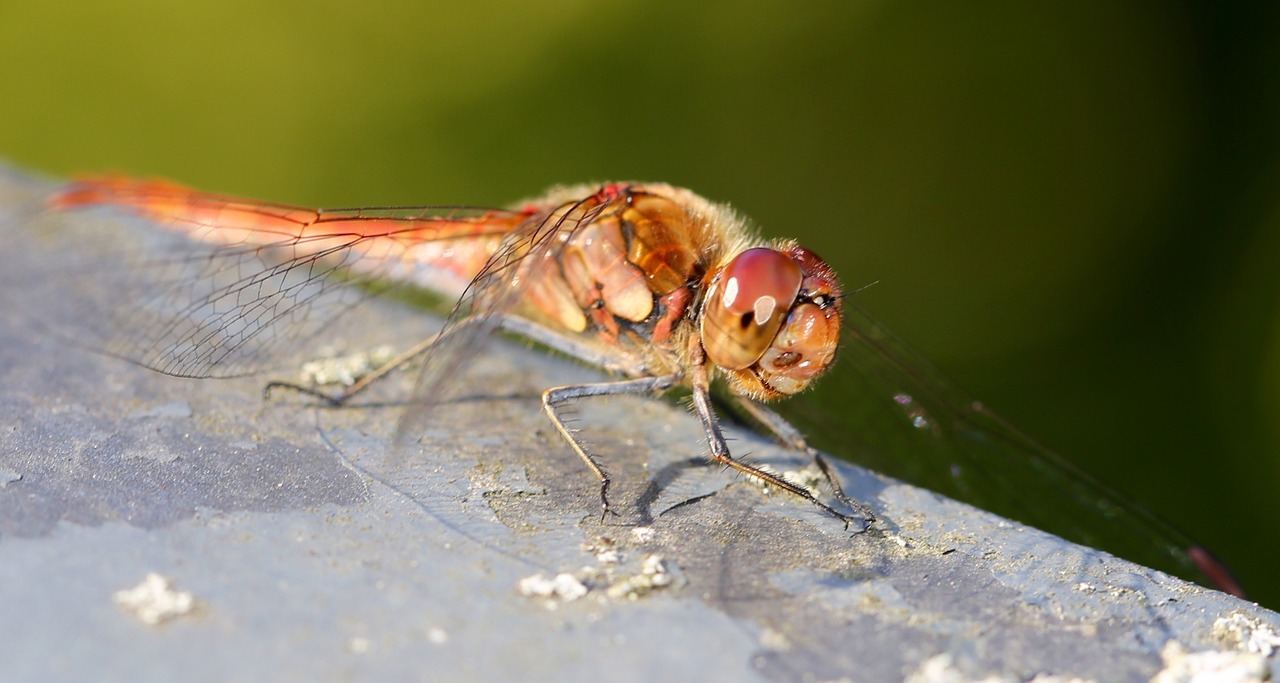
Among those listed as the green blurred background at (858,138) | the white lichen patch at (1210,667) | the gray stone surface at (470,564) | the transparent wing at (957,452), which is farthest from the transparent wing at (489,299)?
the green blurred background at (858,138)

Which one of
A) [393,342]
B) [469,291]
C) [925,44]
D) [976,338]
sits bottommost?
[976,338]

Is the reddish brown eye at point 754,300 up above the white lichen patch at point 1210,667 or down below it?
above

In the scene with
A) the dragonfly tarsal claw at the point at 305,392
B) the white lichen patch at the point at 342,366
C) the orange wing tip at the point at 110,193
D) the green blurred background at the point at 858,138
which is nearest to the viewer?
the dragonfly tarsal claw at the point at 305,392

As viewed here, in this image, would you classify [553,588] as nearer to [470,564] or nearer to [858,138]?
[470,564]

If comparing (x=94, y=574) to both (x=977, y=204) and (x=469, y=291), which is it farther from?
(x=977, y=204)

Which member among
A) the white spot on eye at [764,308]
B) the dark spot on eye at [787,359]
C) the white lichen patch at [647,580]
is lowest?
the white lichen patch at [647,580]

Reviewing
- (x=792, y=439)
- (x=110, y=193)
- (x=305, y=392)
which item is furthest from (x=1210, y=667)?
(x=110, y=193)

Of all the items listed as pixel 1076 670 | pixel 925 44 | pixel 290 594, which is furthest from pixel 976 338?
pixel 290 594

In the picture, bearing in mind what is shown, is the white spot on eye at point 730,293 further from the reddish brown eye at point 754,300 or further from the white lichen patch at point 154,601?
the white lichen patch at point 154,601
